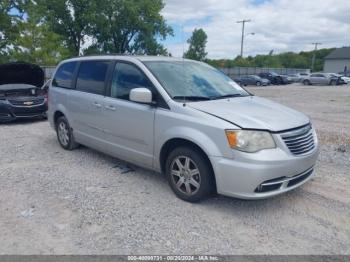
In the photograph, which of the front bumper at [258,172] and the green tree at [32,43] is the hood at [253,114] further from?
the green tree at [32,43]

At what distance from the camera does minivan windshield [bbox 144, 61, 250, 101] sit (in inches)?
170

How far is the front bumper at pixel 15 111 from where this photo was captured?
30.0 ft

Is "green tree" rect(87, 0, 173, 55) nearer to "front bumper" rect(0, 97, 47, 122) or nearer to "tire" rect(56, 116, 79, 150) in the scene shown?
"front bumper" rect(0, 97, 47, 122)

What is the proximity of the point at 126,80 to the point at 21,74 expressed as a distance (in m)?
6.18

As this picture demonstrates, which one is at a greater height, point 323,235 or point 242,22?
point 242,22

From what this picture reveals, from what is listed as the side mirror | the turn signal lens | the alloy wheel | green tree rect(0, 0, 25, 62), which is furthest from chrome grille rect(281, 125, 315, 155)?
green tree rect(0, 0, 25, 62)

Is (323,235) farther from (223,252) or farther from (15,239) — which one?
(15,239)

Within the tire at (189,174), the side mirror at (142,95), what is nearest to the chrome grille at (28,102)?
the side mirror at (142,95)

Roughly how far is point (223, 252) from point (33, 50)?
2731 centimetres

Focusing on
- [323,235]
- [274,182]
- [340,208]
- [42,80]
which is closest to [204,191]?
[274,182]

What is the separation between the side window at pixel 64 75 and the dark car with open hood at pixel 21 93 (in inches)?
127

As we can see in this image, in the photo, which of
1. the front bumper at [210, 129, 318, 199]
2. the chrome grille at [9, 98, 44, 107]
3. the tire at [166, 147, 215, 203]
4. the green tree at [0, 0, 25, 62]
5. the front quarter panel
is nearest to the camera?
the front bumper at [210, 129, 318, 199]

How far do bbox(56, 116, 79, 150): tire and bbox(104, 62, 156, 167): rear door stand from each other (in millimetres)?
1417

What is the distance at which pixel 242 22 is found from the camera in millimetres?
51500
